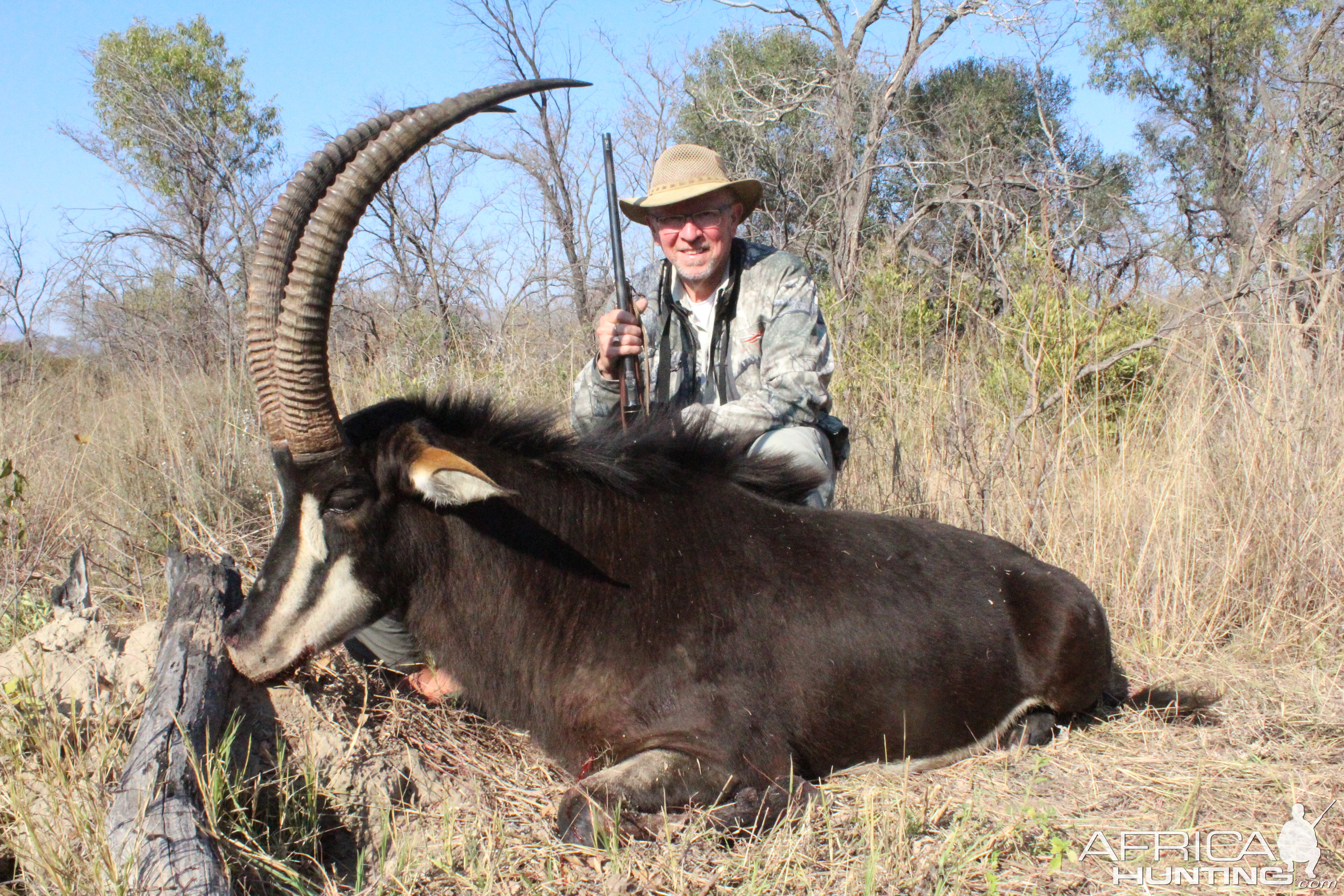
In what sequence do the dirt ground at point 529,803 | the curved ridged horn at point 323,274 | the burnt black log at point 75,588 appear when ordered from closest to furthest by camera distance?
the dirt ground at point 529,803 → the curved ridged horn at point 323,274 → the burnt black log at point 75,588

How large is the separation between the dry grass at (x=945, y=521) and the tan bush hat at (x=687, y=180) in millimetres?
2009

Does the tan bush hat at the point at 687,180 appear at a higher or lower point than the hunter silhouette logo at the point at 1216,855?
higher

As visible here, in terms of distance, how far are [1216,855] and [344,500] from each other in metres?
3.01

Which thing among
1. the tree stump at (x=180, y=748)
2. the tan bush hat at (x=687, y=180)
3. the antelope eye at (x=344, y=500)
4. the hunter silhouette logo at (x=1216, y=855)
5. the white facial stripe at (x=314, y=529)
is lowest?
the hunter silhouette logo at (x=1216, y=855)

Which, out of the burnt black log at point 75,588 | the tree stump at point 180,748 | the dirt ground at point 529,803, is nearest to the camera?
the tree stump at point 180,748

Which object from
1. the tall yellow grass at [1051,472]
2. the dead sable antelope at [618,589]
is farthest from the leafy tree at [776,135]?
the dead sable antelope at [618,589]

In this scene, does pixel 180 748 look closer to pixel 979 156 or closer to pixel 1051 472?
pixel 1051 472

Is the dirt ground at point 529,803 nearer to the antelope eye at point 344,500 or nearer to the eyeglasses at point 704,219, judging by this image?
the antelope eye at point 344,500

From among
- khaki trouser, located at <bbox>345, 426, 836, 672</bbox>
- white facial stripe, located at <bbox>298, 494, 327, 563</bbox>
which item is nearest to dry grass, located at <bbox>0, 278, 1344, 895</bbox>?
khaki trouser, located at <bbox>345, 426, 836, 672</bbox>

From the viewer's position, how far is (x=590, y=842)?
2.94 m

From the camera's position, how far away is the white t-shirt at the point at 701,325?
5.45m

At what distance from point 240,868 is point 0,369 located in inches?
354

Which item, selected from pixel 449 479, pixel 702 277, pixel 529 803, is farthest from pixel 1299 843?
pixel 702 277

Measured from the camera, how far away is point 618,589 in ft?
11.0
